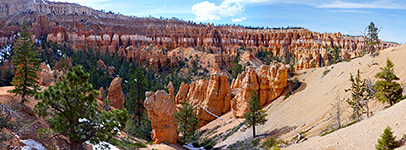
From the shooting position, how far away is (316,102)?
1241 inches

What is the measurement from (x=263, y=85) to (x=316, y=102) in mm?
9235

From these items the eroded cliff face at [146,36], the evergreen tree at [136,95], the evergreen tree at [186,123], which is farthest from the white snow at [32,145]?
the eroded cliff face at [146,36]

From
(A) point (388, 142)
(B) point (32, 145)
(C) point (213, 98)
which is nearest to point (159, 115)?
(B) point (32, 145)

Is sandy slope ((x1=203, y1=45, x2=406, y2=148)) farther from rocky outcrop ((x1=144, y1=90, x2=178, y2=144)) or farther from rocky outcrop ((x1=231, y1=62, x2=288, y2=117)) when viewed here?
rocky outcrop ((x1=144, y1=90, x2=178, y2=144))

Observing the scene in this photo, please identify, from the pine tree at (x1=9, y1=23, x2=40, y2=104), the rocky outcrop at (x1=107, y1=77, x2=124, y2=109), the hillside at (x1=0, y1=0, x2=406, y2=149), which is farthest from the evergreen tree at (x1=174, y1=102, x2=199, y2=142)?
the rocky outcrop at (x1=107, y1=77, x2=124, y2=109)

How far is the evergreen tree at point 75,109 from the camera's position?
12.8 meters

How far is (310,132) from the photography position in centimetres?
2411

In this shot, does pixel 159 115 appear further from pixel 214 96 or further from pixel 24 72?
pixel 214 96

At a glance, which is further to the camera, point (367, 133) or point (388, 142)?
point (367, 133)

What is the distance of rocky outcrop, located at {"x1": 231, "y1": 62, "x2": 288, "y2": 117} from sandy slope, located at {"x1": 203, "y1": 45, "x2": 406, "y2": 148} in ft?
6.28


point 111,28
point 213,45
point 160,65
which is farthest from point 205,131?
point 111,28

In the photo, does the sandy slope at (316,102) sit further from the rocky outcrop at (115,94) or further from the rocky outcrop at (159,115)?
the rocky outcrop at (115,94)

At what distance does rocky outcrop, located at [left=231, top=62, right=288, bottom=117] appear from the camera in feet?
124

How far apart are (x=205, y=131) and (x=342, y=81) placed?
19.6m
